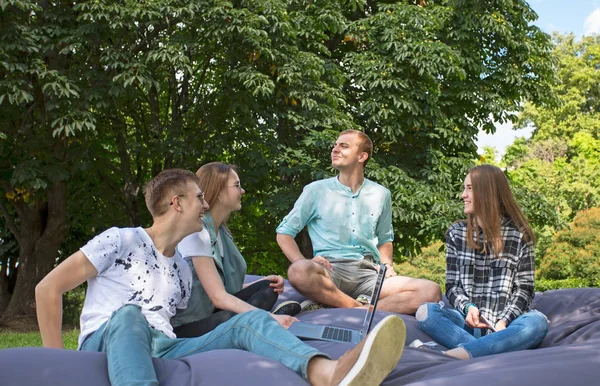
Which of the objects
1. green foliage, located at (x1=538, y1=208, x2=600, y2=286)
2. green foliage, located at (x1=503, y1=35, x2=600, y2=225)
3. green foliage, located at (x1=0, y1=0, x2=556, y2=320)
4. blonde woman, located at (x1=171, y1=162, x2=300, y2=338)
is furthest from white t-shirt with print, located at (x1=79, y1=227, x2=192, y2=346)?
green foliage, located at (x1=503, y1=35, x2=600, y2=225)

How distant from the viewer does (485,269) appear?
4.61 m

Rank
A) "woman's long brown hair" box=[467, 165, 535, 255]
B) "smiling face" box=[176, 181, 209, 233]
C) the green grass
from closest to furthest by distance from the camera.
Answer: "smiling face" box=[176, 181, 209, 233] < "woman's long brown hair" box=[467, 165, 535, 255] < the green grass

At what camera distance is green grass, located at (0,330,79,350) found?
983cm

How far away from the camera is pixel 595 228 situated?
20.0 m

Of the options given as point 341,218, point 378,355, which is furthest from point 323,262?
point 378,355

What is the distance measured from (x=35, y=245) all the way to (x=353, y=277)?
8477mm

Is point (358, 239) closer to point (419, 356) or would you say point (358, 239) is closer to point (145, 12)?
point (419, 356)

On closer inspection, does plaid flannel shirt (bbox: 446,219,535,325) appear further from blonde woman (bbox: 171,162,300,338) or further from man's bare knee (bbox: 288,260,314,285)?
blonde woman (bbox: 171,162,300,338)

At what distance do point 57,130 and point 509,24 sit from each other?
27.5 ft

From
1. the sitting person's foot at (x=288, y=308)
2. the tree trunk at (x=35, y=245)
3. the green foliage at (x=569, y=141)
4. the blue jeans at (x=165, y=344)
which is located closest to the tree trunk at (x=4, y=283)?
the tree trunk at (x=35, y=245)

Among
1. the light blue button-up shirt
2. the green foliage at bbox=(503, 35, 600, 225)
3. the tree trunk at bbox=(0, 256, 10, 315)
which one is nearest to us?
the light blue button-up shirt

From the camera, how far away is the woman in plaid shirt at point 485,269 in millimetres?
4418

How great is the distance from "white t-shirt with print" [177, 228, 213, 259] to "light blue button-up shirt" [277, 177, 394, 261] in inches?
65.3

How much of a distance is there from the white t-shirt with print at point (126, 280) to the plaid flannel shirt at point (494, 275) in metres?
1.89
